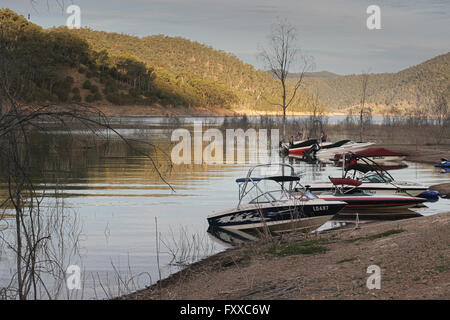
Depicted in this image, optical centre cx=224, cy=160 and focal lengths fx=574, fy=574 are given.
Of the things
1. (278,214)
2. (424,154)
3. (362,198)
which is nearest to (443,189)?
(362,198)

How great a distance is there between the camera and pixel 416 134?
54.8 m

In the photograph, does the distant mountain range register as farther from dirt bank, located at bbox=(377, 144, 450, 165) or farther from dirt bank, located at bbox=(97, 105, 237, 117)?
dirt bank, located at bbox=(377, 144, 450, 165)

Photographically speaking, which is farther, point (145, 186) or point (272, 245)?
point (145, 186)

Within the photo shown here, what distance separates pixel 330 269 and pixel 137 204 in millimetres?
12404

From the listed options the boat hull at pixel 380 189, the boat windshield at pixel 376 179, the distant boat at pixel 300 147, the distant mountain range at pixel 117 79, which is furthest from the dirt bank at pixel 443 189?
the distant mountain range at pixel 117 79

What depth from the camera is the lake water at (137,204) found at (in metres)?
12.2

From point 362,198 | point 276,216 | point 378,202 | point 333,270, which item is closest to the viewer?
point 333,270

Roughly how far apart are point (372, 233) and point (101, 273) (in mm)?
5929

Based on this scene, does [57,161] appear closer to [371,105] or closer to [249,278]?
[249,278]

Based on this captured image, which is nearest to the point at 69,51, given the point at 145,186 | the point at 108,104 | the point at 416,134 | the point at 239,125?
the point at 108,104

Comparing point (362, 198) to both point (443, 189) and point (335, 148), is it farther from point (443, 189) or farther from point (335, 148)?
point (335, 148)

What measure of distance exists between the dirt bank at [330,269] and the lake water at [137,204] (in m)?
1.40

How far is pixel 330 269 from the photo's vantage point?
9.33 m

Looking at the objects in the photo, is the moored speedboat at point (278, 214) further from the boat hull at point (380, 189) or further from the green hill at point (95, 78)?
the green hill at point (95, 78)
